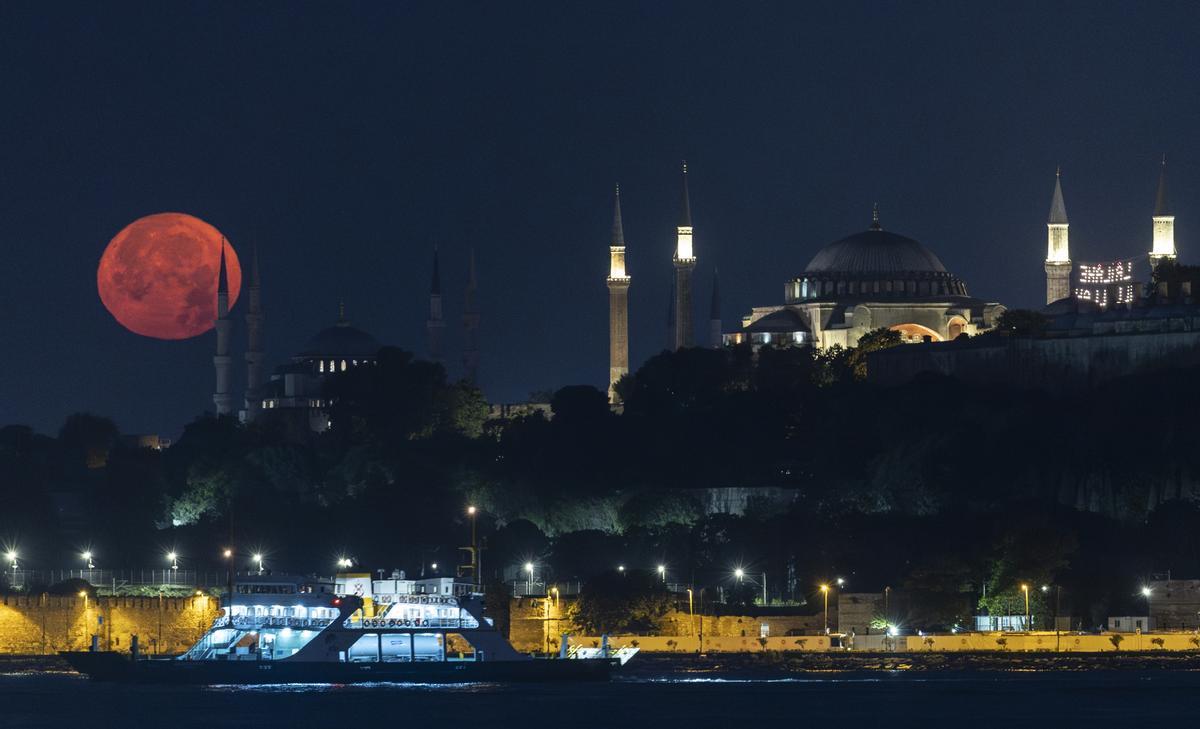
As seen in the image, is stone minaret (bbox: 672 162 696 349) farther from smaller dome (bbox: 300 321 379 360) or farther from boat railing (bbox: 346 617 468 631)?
boat railing (bbox: 346 617 468 631)

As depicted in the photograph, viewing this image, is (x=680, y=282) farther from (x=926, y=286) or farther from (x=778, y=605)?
(x=778, y=605)

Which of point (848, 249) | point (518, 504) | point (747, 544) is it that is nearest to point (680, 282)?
point (848, 249)

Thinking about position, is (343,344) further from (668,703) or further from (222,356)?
(668,703)

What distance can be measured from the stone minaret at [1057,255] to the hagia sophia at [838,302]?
45 millimetres

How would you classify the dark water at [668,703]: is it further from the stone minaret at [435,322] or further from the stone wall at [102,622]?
the stone minaret at [435,322]

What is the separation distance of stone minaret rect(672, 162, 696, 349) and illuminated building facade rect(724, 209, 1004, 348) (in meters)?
2.63

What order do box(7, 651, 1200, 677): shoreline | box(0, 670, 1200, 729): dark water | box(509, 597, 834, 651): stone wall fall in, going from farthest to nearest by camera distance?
1. box(509, 597, 834, 651): stone wall
2. box(7, 651, 1200, 677): shoreline
3. box(0, 670, 1200, 729): dark water

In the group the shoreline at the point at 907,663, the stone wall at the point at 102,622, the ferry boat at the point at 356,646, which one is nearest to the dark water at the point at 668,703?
the ferry boat at the point at 356,646

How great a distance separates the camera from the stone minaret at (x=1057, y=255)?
167 m

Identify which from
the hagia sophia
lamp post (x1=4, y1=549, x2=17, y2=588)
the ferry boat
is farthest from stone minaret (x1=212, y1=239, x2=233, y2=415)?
the ferry boat

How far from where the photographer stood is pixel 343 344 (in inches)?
7362

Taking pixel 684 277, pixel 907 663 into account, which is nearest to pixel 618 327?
pixel 684 277

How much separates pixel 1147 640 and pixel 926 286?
59.3 metres

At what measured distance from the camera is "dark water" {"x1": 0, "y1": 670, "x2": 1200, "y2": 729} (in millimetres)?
91000
